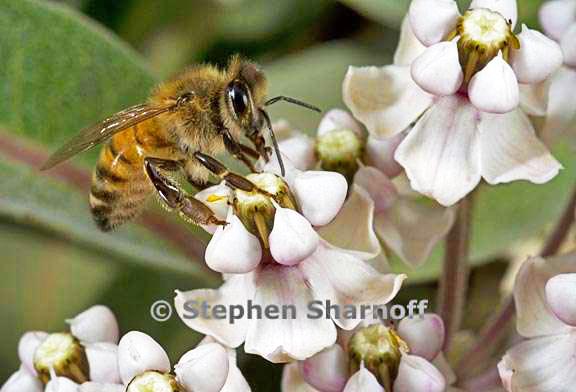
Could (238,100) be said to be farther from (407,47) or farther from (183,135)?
(407,47)

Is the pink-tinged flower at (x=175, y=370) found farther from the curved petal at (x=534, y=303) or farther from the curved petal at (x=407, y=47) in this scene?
the curved petal at (x=407, y=47)

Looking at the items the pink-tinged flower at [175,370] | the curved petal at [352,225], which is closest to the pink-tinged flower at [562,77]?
the curved petal at [352,225]

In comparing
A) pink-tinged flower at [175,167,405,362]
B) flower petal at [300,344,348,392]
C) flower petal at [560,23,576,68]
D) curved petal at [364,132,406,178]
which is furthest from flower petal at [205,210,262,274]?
flower petal at [560,23,576,68]

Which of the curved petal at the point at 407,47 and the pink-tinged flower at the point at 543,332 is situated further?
the curved petal at the point at 407,47

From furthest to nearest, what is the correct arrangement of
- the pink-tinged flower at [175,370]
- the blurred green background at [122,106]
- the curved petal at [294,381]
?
the blurred green background at [122,106] < the curved petal at [294,381] < the pink-tinged flower at [175,370]

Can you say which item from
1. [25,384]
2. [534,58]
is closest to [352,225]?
[534,58]

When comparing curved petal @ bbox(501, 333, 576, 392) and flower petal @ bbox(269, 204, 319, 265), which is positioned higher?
flower petal @ bbox(269, 204, 319, 265)

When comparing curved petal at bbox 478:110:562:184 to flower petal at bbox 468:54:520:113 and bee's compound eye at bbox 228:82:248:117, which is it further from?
bee's compound eye at bbox 228:82:248:117
